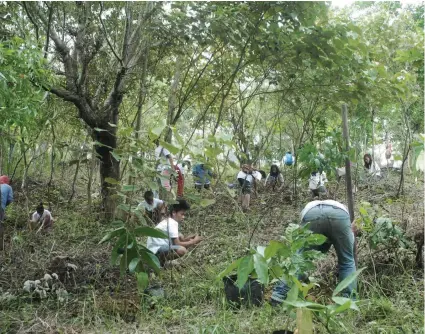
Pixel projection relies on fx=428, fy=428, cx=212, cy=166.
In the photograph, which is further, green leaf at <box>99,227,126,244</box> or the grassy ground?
green leaf at <box>99,227,126,244</box>

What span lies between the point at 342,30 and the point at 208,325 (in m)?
3.50

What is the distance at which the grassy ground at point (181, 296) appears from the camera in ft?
9.96

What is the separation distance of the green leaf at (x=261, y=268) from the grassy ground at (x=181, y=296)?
0.68 m

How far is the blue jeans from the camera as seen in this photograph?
3512 mm

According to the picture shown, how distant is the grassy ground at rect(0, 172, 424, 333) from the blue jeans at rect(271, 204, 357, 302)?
7.8 inches

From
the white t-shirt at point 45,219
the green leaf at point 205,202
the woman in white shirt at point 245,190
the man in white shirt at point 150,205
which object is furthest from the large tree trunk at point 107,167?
the green leaf at point 205,202

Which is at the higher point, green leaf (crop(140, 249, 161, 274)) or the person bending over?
the person bending over

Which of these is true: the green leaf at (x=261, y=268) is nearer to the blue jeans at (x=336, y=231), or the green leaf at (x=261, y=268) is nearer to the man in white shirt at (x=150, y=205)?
the blue jeans at (x=336, y=231)

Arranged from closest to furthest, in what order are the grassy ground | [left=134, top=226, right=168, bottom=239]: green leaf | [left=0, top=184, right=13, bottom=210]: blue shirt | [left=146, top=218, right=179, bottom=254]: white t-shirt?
the grassy ground → [left=134, top=226, right=168, bottom=239]: green leaf → [left=146, top=218, right=179, bottom=254]: white t-shirt → [left=0, top=184, right=13, bottom=210]: blue shirt

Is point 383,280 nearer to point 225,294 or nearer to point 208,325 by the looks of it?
point 225,294

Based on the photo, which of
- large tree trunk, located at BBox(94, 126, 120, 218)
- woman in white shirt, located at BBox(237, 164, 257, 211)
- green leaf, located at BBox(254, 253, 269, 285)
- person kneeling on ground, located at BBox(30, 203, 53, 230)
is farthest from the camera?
woman in white shirt, located at BBox(237, 164, 257, 211)

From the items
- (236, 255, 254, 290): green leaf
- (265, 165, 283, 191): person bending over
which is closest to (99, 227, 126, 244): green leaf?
(236, 255, 254, 290): green leaf

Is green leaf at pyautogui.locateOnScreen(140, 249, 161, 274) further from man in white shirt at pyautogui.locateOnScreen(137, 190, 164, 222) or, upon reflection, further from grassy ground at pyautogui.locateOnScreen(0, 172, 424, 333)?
man in white shirt at pyautogui.locateOnScreen(137, 190, 164, 222)

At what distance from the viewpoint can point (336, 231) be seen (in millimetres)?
3533
